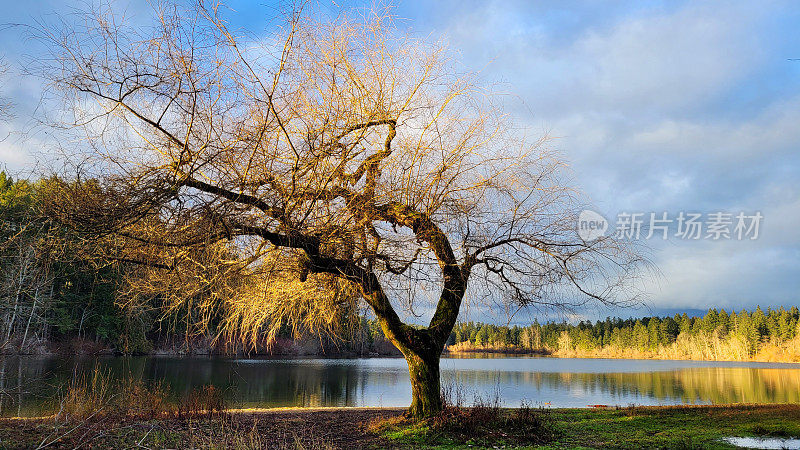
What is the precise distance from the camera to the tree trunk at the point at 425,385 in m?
9.34

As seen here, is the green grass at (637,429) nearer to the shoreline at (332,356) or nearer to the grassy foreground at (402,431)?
the grassy foreground at (402,431)

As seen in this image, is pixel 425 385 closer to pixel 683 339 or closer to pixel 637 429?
pixel 637 429

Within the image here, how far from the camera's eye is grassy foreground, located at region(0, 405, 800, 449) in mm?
7453

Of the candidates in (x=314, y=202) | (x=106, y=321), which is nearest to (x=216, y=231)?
(x=314, y=202)

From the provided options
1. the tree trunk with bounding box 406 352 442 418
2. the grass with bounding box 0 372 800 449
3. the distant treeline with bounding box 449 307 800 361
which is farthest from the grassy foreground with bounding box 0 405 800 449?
the distant treeline with bounding box 449 307 800 361

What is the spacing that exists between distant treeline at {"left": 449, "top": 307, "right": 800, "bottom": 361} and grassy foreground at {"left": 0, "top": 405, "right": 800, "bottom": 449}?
5212cm

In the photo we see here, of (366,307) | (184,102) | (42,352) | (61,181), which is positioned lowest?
(42,352)

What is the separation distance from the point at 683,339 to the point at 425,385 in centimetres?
8229

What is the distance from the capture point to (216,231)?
5840mm

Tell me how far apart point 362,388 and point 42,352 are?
2825 cm

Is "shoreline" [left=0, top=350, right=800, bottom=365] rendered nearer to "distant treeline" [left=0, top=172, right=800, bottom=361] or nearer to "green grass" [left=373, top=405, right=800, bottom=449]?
"distant treeline" [left=0, top=172, right=800, bottom=361]

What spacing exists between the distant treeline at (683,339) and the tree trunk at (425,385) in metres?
54.5

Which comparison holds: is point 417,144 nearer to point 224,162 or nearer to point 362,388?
point 224,162

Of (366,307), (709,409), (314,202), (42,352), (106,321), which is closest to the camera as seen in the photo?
(314,202)
